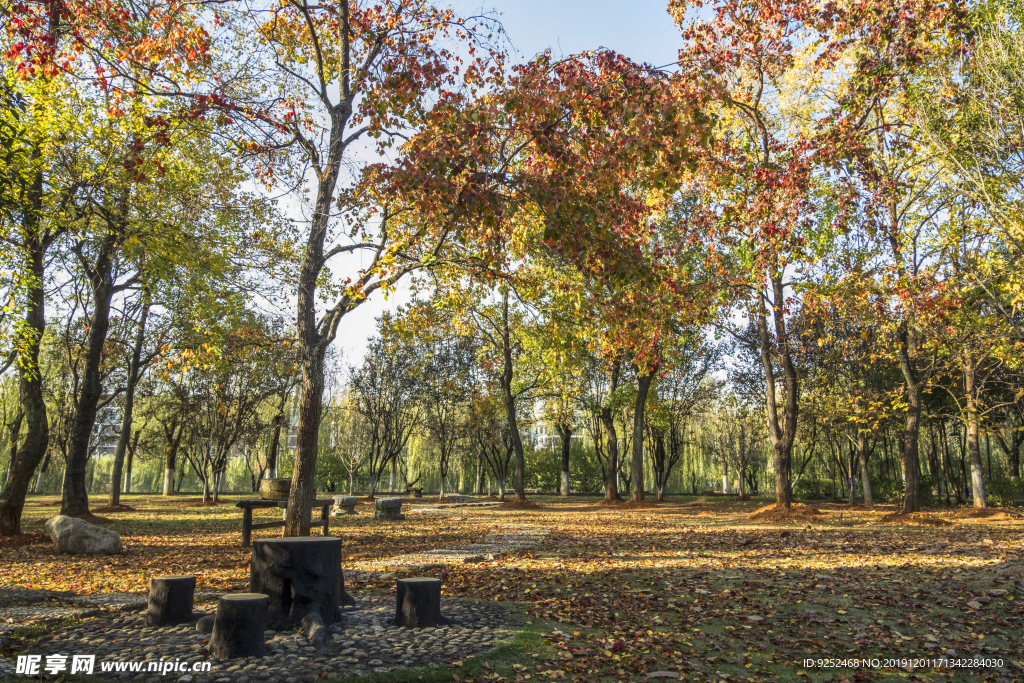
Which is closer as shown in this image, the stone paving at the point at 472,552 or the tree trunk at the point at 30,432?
the stone paving at the point at 472,552

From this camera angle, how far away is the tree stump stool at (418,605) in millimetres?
5379

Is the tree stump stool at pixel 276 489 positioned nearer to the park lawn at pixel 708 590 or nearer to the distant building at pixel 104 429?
the park lawn at pixel 708 590

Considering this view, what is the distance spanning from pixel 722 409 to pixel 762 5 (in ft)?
91.7

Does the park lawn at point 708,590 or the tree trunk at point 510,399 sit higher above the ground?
the tree trunk at point 510,399

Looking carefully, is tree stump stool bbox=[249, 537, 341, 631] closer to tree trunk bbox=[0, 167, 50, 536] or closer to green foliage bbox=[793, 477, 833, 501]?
tree trunk bbox=[0, 167, 50, 536]

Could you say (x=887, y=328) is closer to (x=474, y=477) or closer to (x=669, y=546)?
(x=669, y=546)

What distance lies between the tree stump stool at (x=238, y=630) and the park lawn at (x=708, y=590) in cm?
127

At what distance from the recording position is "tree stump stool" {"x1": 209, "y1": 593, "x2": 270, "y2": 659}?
175 inches

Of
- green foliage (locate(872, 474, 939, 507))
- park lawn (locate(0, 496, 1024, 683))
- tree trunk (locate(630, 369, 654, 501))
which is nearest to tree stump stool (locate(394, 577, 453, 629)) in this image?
park lawn (locate(0, 496, 1024, 683))

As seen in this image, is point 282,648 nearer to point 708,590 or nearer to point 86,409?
point 708,590

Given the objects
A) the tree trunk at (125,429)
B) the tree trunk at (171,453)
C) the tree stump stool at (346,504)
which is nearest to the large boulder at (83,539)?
the tree stump stool at (346,504)

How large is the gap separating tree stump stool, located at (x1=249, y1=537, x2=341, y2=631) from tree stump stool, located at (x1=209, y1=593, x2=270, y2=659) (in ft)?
2.52

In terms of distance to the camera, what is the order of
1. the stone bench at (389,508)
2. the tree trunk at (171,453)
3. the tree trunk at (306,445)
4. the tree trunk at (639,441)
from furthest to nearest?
the tree trunk at (171,453), the tree trunk at (639,441), the stone bench at (389,508), the tree trunk at (306,445)

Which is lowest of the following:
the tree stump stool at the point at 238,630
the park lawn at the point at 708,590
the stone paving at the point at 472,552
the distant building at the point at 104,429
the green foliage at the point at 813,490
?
the green foliage at the point at 813,490
